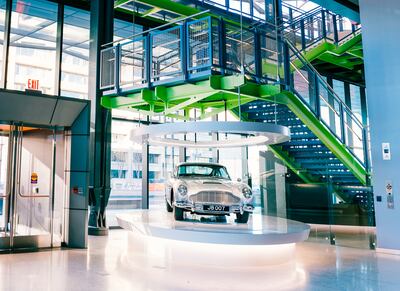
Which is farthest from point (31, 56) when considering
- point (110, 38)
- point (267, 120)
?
point (267, 120)

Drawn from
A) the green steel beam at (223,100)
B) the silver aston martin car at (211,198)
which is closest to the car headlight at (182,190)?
the silver aston martin car at (211,198)

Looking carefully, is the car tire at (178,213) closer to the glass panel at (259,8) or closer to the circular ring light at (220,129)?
the circular ring light at (220,129)

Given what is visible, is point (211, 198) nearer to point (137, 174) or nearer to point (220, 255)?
point (220, 255)

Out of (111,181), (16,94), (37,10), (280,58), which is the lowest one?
(111,181)

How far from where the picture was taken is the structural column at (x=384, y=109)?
7395mm

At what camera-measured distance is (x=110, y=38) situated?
10.8m

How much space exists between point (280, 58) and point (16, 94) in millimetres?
5672

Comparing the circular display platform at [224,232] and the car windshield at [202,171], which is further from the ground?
the car windshield at [202,171]

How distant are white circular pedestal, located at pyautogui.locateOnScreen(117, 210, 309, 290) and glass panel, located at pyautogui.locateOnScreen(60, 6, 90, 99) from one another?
5655 mm

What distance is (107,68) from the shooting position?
9.17 m

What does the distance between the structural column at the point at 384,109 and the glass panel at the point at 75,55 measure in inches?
305

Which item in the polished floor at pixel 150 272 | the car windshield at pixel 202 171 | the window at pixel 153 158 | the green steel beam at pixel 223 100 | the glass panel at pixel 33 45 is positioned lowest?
the polished floor at pixel 150 272

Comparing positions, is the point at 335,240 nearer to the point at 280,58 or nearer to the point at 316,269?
the point at 316,269

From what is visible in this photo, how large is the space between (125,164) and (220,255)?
6405mm
